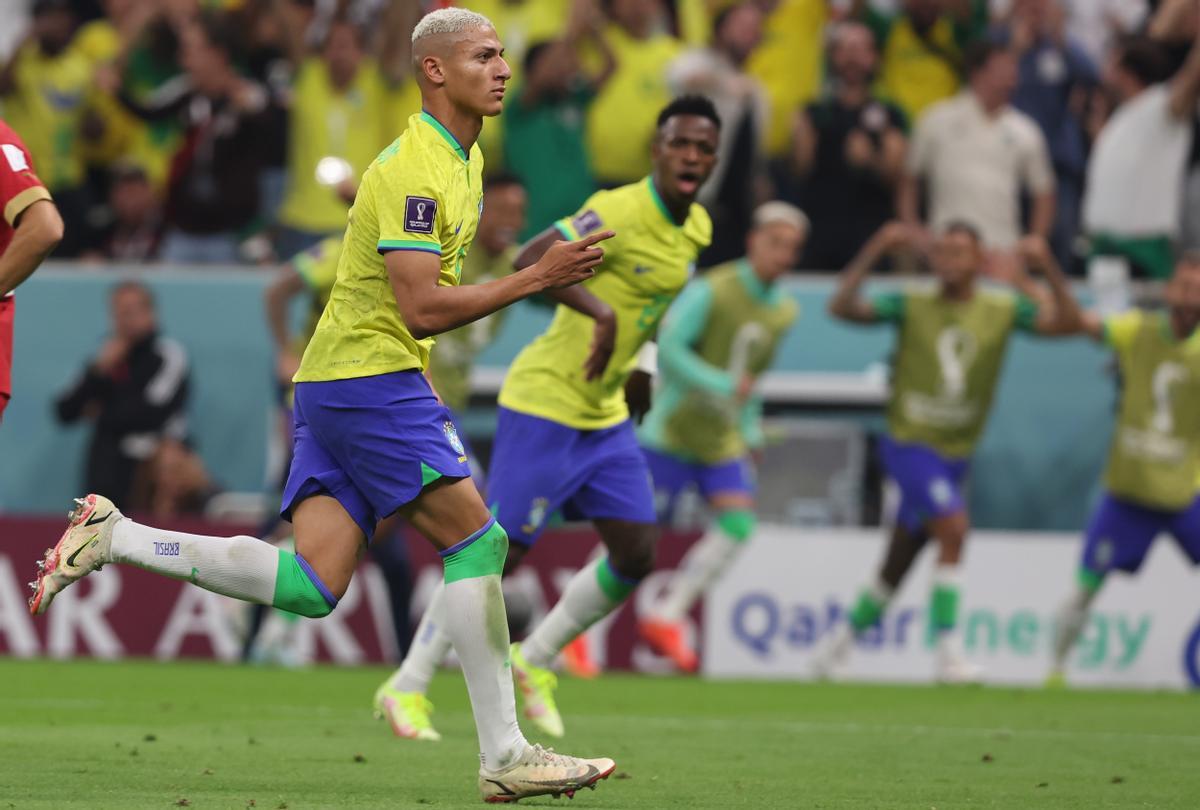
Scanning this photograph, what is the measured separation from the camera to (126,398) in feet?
54.0

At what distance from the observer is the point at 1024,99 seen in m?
16.8

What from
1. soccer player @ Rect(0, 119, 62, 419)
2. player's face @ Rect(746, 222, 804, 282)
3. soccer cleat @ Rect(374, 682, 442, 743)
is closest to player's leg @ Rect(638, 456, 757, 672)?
player's face @ Rect(746, 222, 804, 282)

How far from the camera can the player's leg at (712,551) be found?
47.6 feet

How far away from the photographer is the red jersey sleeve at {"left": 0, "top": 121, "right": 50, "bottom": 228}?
7492 millimetres

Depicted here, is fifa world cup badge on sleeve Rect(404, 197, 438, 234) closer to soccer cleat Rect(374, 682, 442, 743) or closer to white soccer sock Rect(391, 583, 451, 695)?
white soccer sock Rect(391, 583, 451, 695)

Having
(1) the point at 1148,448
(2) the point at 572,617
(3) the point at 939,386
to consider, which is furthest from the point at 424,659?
(1) the point at 1148,448

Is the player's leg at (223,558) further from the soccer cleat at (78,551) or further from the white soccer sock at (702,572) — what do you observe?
the white soccer sock at (702,572)

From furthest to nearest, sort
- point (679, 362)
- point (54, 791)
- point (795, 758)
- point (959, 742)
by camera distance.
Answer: point (679, 362) < point (959, 742) < point (795, 758) < point (54, 791)

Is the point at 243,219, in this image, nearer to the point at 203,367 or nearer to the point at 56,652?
the point at 203,367

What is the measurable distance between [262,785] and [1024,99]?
11361 mm

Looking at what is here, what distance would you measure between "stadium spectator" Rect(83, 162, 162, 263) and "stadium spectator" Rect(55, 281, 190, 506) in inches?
39.7

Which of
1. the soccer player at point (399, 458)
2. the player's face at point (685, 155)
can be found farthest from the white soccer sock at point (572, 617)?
the soccer player at point (399, 458)

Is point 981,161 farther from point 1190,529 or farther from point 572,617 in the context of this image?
point 572,617

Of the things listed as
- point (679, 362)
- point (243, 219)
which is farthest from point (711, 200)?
point (243, 219)
